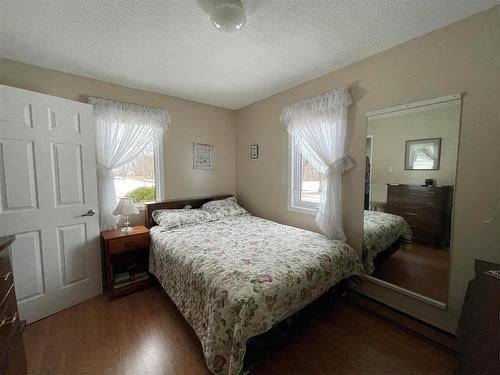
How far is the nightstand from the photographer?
2.11m

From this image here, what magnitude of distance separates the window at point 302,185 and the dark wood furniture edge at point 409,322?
1.00 meters

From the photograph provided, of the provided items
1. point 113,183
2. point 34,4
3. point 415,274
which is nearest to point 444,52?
point 415,274

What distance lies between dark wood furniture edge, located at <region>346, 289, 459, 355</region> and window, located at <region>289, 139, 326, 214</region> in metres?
1.00

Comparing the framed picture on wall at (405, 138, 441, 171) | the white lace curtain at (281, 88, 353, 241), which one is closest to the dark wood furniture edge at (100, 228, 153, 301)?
the white lace curtain at (281, 88, 353, 241)

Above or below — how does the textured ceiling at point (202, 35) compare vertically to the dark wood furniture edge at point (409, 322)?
above

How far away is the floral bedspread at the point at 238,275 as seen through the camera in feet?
3.95

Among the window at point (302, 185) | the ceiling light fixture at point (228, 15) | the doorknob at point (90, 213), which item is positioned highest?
the ceiling light fixture at point (228, 15)

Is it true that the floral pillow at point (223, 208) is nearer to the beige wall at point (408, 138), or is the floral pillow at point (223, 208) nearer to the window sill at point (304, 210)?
the window sill at point (304, 210)

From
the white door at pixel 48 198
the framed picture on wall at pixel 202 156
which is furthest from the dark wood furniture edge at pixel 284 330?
the framed picture on wall at pixel 202 156

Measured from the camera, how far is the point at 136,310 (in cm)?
200

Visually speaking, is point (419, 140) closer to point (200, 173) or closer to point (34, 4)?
point (200, 173)

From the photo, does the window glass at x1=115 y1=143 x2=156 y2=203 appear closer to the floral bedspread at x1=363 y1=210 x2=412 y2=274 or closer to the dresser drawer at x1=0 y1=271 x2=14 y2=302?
the dresser drawer at x1=0 y1=271 x2=14 y2=302

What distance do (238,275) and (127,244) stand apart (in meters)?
1.47

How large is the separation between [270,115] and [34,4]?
7.61 feet
